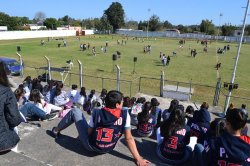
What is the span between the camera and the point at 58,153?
4.91 metres

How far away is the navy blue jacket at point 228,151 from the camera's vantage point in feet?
11.4

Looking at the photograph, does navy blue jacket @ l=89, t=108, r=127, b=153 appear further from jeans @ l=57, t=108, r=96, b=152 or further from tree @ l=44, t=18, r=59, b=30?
tree @ l=44, t=18, r=59, b=30

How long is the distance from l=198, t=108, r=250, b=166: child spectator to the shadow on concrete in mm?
2103

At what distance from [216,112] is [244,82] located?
459 inches

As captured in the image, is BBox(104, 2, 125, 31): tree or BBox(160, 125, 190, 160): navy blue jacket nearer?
BBox(160, 125, 190, 160): navy blue jacket

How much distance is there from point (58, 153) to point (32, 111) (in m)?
2.74

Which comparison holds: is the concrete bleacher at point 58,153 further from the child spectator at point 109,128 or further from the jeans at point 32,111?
the jeans at point 32,111

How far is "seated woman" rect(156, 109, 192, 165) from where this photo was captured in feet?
16.9

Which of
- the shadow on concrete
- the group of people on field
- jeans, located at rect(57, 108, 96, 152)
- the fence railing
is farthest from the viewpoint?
the fence railing

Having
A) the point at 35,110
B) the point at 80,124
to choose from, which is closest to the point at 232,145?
the point at 80,124

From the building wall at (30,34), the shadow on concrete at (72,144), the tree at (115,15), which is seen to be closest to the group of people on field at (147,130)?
the shadow on concrete at (72,144)

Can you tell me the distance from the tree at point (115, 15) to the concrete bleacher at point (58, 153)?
11717 cm

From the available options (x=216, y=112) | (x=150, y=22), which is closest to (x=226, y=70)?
(x=216, y=112)

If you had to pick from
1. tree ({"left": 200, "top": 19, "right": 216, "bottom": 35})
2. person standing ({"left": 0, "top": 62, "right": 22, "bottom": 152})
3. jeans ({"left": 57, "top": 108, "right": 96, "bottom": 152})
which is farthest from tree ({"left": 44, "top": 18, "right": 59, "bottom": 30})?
person standing ({"left": 0, "top": 62, "right": 22, "bottom": 152})
